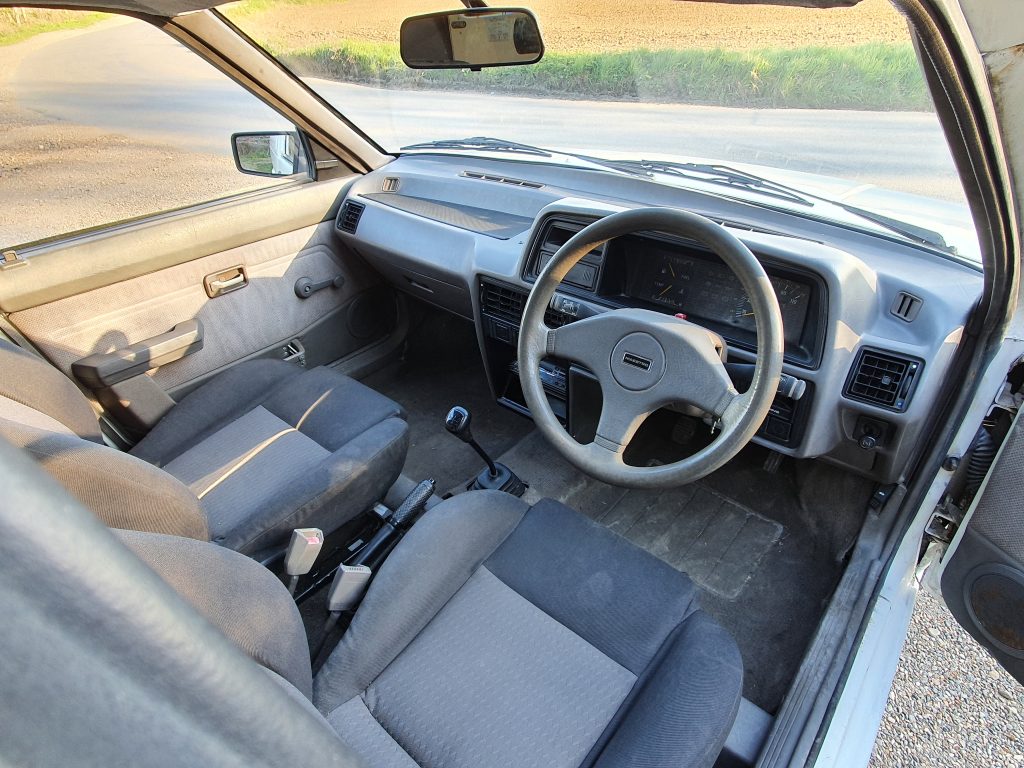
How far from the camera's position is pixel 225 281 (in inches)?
92.8

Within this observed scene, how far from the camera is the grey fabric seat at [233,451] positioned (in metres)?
1.24

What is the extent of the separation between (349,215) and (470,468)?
3.82ft

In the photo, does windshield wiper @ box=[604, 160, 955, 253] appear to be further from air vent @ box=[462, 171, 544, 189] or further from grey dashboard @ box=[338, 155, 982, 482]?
air vent @ box=[462, 171, 544, 189]

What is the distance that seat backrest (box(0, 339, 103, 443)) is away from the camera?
1537 mm

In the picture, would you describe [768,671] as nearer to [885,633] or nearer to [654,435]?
[885,633]

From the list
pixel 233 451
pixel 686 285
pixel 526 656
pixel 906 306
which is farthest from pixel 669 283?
pixel 233 451

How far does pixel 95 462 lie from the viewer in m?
1.24

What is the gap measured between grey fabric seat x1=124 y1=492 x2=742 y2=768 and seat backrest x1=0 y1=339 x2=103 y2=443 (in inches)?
34.0

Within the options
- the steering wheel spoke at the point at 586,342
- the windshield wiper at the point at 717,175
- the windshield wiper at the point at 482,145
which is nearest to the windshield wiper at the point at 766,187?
the windshield wiper at the point at 717,175

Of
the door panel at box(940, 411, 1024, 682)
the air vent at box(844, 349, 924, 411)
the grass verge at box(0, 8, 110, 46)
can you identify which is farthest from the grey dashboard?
the grass verge at box(0, 8, 110, 46)

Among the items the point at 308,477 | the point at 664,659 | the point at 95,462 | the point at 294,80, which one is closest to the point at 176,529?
the point at 95,462

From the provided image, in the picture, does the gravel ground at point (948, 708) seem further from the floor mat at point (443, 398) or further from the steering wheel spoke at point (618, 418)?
the floor mat at point (443, 398)

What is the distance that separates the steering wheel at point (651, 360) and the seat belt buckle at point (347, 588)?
534 mm

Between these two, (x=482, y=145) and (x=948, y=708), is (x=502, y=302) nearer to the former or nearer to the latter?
(x=482, y=145)
